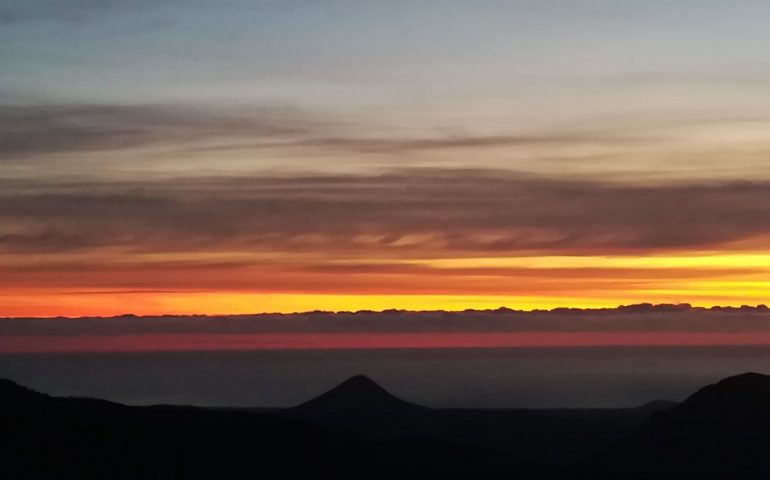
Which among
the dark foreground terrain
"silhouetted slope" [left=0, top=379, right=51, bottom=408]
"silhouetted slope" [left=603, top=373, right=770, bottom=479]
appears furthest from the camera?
"silhouetted slope" [left=603, top=373, right=770, bottom=479]

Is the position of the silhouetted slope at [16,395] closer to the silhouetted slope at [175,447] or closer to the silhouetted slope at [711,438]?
the silhouetted slope at [175,447]

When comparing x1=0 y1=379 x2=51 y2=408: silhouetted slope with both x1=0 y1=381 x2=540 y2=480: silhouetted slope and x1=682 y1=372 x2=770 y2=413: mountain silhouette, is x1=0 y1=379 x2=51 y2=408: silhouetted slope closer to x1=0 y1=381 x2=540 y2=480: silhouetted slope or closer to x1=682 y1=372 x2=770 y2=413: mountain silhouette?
x1=0 y1=381 x2=540 y2=480: silhouetted slope

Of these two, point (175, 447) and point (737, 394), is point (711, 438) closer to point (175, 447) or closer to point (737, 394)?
point (737, 394)

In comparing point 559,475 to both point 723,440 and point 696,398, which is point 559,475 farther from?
point 696,398

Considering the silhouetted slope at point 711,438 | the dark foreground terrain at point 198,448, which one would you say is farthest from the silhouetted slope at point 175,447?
the silhouetted slope at point 711,438

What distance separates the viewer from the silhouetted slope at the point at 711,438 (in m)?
123

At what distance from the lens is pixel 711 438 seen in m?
130

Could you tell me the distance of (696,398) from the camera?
140m

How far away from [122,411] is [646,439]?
252ft

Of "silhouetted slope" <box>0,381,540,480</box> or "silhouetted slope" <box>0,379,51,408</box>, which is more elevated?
"silhouetted slope" <box>0,379,51,408</box>

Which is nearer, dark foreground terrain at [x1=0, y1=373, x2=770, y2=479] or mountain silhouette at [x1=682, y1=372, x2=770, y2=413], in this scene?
dark foreground terrain at [x1=0, y1=373, x2=770, y2=479]

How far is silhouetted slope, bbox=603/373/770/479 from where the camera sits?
12312 cm

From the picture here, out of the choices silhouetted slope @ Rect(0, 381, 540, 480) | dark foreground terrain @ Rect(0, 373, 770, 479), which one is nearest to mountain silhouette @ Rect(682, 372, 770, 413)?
dark foreground terrain @ Rect(0, 373, 770, 479)

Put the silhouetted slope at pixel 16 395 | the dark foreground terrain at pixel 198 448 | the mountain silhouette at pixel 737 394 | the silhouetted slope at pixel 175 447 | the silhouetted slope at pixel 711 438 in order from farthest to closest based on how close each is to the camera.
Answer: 1. the mountain silhouette at pixel 737 394
2. the silhouetted slope at pixel 711 438
3. the silhouetted slope at pixel 16 395
4. the dark foreground terrain at pixel 198 448
5. the silhouetted slope at pixel 175 447
